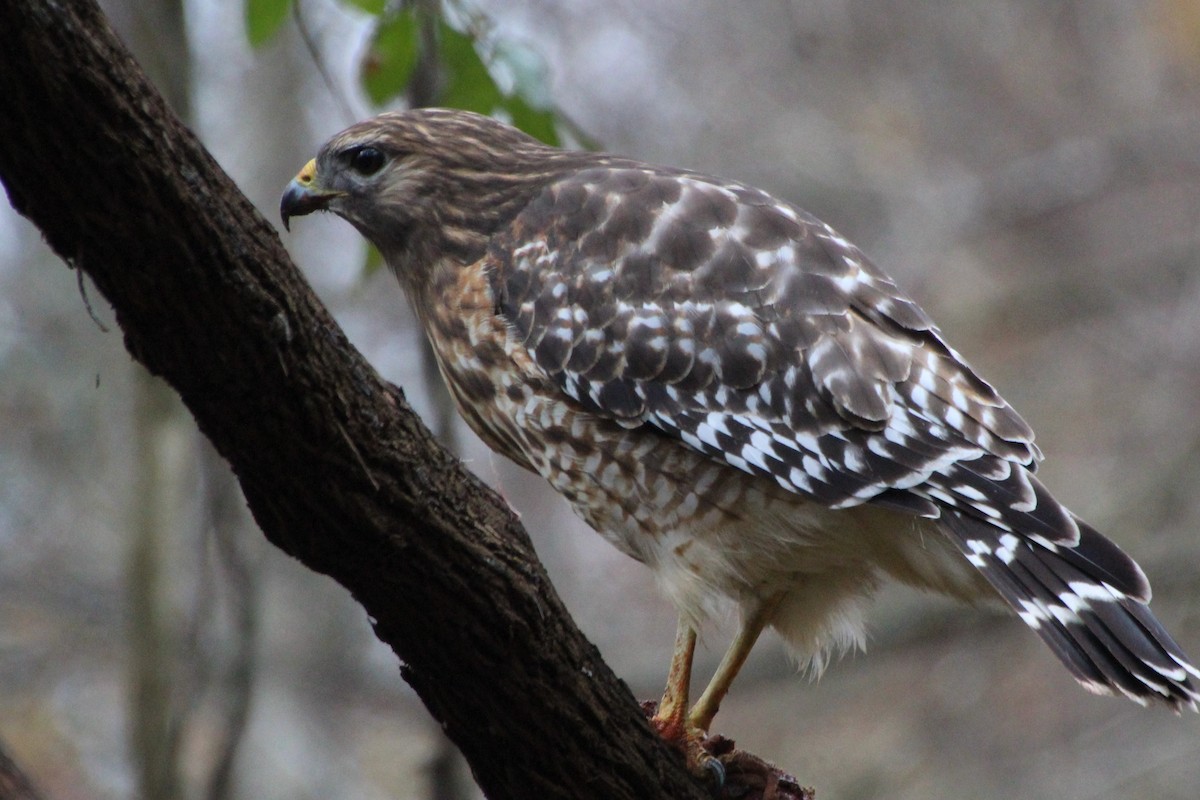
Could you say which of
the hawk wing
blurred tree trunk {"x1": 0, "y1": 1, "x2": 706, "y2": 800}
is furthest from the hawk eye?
blurred tree trunk {"x1": 0, "y1": 1, "x2": 706, "y2": 800}

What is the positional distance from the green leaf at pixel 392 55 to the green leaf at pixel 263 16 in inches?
12.9

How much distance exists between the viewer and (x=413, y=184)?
13.0 ft

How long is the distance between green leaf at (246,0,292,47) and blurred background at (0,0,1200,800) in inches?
84.3

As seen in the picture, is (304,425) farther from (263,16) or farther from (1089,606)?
A: (1089,606)

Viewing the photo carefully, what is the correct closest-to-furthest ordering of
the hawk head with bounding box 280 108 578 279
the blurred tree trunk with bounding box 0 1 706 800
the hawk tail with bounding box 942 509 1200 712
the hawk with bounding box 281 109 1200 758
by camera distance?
the blurred tree trunk with bounding box 0 1 706 800 < the hawk tail with bounding box 942 509 1200 712 < the hawk with bounding box 281 109 1200 758 < the hawk head with bounding box 280 108 578 279

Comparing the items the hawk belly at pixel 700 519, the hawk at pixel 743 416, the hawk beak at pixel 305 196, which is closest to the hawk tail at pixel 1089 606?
the hawk at pixel 743 416

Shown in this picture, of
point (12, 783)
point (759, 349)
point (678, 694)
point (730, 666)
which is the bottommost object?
point (12, 783)

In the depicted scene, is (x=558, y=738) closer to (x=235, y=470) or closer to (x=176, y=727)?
(x=235, y=470)

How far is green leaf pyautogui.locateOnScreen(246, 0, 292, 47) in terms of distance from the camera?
3.41 m

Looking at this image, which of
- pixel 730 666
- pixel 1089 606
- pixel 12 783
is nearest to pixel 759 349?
pixel 730 666

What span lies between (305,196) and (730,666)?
1683 mm

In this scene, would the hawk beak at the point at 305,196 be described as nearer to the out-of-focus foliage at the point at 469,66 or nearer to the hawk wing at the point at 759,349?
the out-of-focus foliage at the point at 469,66

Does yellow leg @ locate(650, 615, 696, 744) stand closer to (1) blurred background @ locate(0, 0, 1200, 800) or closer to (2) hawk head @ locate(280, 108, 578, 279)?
(2) hawk head @ locate(280, 108, 578, 279)

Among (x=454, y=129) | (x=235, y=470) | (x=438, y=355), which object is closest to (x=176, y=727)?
(x=438, y=355)
